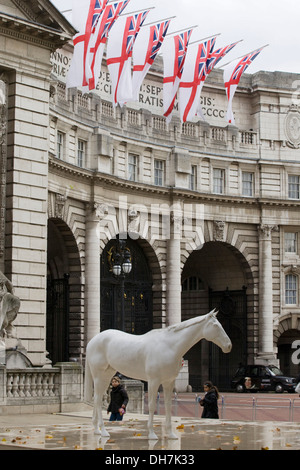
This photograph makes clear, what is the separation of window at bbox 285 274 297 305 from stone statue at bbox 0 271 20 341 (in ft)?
111

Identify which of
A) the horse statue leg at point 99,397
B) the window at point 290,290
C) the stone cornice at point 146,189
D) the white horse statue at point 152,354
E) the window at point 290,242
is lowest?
the horse statue leg at point 99,397

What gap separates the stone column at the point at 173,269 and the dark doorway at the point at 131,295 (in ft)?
4.77

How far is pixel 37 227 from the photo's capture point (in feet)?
115

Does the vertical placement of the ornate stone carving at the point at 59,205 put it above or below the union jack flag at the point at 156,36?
below

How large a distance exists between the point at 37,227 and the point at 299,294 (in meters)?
32.2

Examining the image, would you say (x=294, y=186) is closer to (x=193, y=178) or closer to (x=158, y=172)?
(x=193, y=178)

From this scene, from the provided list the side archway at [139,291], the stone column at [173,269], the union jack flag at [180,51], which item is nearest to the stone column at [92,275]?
the side archway at [139,291]

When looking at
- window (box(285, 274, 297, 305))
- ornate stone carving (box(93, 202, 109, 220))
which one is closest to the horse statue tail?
ornate stone carving (box(93, 202, 109, 220))

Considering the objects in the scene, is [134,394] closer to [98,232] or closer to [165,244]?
[98,232]

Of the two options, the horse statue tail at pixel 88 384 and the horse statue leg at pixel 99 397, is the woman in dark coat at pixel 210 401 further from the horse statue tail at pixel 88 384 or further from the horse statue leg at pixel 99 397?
the horse statue leg at pixel 99 397

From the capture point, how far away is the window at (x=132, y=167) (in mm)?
56062

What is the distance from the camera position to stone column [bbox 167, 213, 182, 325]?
188 feet

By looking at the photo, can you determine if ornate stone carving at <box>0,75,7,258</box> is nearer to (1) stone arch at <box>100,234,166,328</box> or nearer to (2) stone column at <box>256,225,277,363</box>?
(1) stone arch at <box>100,234,166,328</box>

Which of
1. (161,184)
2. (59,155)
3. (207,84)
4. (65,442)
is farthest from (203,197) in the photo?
(65,442)
